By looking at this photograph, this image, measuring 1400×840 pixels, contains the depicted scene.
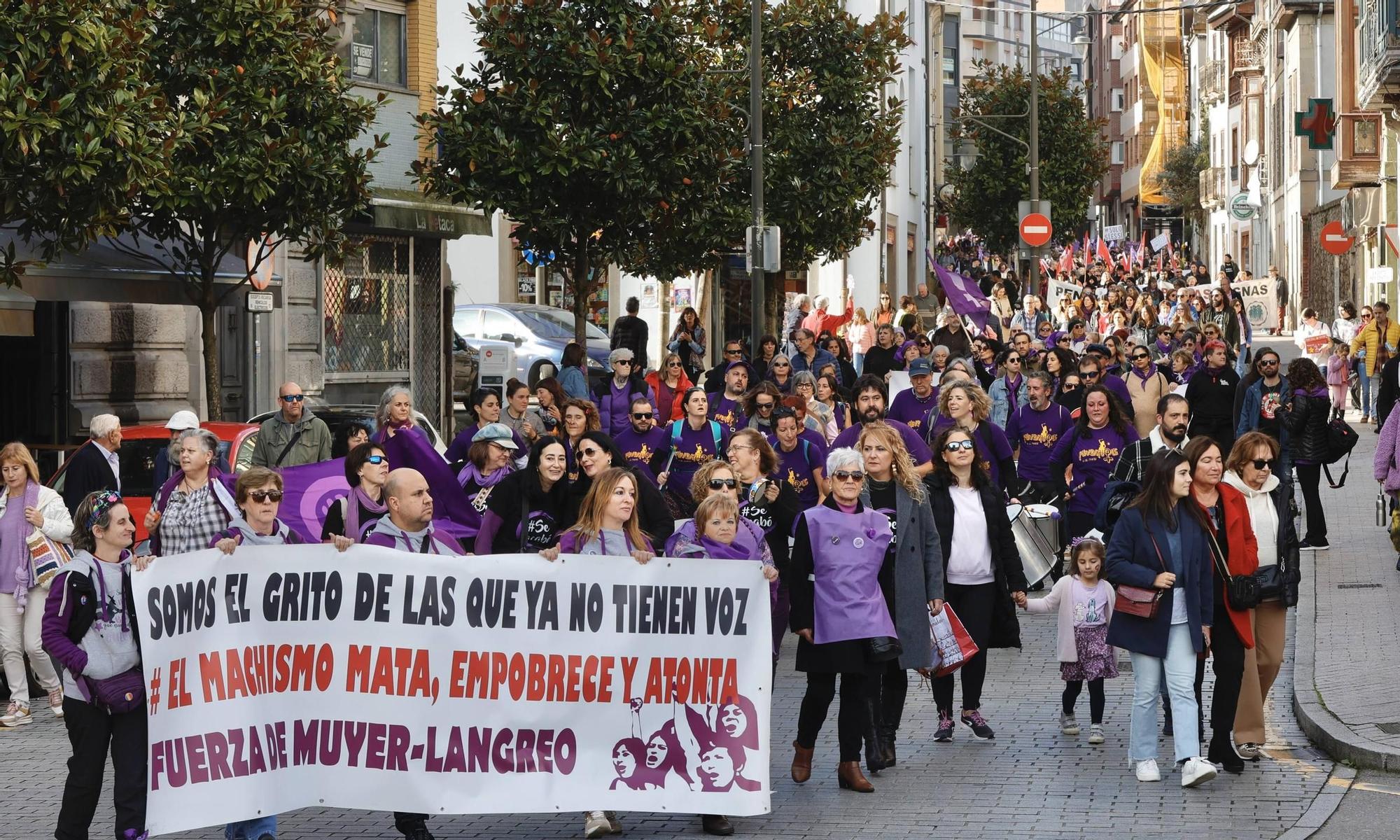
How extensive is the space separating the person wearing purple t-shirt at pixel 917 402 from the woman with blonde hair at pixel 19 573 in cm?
660

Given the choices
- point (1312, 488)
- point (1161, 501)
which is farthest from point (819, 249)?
point (1161, 501)

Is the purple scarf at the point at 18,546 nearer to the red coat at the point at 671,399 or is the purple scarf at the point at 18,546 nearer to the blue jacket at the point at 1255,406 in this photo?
the red coat at the point at 671,399

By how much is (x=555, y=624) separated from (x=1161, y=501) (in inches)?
115

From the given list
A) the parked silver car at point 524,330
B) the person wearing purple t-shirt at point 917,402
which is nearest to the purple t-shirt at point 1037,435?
the person wearing purple t-shirt at point 917,402

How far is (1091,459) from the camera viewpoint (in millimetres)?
13891

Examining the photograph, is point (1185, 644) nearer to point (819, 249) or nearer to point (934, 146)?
point (819, 249)

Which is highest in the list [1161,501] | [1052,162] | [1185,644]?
[1052,162]

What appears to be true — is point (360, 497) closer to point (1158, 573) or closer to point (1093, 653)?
point (1158, 573)

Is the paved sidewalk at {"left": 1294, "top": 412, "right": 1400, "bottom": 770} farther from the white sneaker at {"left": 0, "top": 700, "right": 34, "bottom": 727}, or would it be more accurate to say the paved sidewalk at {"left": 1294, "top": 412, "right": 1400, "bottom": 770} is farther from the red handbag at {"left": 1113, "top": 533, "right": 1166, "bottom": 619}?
the white sneaker at {"left": 0, "top": 700, "right": 34, "bottom": 727}

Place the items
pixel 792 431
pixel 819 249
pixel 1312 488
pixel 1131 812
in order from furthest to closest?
pixel 819 249 < pixel 1312 488 < pixel 792 431 < pixel 1131 812

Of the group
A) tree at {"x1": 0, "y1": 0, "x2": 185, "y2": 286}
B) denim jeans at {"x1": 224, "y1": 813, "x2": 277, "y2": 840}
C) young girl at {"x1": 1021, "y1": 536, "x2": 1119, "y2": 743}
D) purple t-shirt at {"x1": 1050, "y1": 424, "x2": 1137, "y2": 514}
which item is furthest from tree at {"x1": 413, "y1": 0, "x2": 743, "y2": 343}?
denim jeans at {"x1": 224, "y1": 813, "x2": 277, "y2": 840}

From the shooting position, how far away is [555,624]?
328 inches

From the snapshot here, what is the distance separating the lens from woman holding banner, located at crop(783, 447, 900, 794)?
910 centimetres

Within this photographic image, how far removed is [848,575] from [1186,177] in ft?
277
